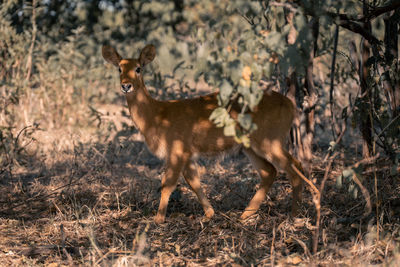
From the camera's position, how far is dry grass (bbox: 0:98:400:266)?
382cm

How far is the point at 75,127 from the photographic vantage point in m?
9.03

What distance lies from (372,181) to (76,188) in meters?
3.35

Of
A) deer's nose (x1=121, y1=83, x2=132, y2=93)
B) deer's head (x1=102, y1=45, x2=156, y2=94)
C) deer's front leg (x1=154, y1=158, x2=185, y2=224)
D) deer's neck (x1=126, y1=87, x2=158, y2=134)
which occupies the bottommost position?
deer's front leg (x1=154, y1=158, x2=185, y2=224)

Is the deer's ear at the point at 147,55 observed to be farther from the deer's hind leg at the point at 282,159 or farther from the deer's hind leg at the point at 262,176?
the deer's hind leg at the point at 282,159

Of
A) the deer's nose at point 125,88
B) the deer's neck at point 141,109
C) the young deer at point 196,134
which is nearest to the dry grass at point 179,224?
the young deer at point 196,134

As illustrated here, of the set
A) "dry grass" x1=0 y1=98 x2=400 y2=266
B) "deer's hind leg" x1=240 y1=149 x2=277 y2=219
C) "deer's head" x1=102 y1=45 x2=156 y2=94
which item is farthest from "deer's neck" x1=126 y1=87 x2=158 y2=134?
"deer's hind leg" x1=240 y1=149 x2=277 y2=219

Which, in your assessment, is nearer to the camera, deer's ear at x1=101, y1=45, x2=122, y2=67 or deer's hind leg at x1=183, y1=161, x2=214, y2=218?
deer's hind leg at x1=183, y1=161, x2=214, y2=218

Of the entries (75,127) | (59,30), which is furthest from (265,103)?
(59,30)

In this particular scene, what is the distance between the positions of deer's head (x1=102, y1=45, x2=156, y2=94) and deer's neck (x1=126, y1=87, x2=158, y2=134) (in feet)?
0.35

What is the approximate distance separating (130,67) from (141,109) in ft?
1.50

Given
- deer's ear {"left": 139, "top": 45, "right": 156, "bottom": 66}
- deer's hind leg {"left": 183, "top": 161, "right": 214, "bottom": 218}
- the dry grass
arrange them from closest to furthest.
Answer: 1. the dry grass
2. deer's hind leg {"left": 183, "top": 161, "right": 214, "bottom": 218}
3. deer's ear {"left": 139, "top": 45, "right": 156, "bottom": 66}

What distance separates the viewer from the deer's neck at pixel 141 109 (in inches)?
212

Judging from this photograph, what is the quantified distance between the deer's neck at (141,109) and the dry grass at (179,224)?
2.53ft

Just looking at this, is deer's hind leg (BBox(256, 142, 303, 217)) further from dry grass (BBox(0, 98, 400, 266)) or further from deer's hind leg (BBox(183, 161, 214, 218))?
deer's hind leg (BBox(183, 161, 214, 218))
